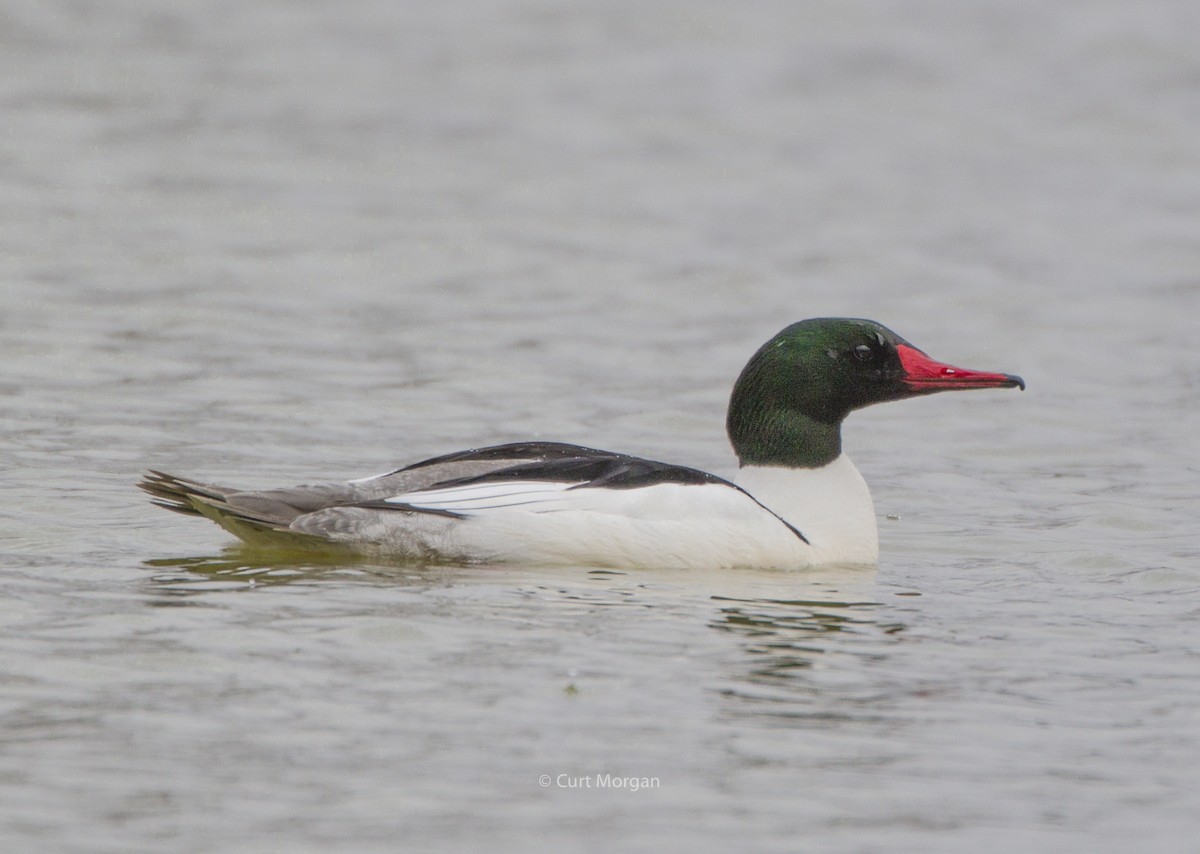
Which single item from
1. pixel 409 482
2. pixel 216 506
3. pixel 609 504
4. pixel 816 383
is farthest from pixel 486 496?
pixel 816 383

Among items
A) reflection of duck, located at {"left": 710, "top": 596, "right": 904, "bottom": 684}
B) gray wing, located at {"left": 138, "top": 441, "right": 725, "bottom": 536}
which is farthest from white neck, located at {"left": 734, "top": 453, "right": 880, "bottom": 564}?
reflection of duck, located at {"left": 710, "top": 596, "right": 904, "bottom": 684}

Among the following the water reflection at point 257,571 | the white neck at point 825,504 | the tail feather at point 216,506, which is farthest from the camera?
the white neck at point 825,504

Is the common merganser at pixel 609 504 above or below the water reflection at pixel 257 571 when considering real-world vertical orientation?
above

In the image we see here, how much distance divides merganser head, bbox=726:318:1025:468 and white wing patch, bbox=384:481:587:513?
1.10m

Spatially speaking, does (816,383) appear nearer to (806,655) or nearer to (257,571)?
(806,655)

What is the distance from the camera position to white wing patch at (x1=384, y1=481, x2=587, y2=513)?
8391mm

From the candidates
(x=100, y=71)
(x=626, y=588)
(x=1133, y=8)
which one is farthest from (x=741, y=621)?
(x=1133, y=8)

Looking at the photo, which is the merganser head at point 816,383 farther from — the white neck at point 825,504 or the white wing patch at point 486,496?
the white wing patch at point 486,496

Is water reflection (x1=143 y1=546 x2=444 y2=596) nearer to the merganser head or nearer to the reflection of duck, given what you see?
the reflection of duck

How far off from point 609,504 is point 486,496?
51cm

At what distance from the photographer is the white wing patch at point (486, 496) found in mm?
8391

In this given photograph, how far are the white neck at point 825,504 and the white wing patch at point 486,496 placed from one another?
3.47 feet

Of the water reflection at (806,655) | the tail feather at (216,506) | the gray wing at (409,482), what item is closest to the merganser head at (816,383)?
the gray wing at (409,482)

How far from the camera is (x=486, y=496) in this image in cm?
846
